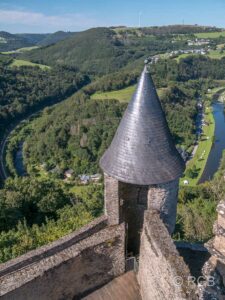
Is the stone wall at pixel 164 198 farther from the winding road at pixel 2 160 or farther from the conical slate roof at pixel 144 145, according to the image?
the winding road at pixel 2 160

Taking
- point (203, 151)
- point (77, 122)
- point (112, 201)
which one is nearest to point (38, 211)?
point (112, 201)

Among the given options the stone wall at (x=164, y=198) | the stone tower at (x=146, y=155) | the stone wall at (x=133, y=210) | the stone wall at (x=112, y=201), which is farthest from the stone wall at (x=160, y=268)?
the stone wall at (x=133, y=210)

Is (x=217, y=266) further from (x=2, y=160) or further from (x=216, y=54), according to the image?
(x=216, y=54)

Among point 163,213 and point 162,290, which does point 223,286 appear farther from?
point 163,213

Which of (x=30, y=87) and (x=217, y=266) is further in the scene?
(x=30, y=87)

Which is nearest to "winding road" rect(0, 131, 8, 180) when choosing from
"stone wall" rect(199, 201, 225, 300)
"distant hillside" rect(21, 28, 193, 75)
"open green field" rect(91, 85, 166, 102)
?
"open green field" rect(91, 85, 166, 102)

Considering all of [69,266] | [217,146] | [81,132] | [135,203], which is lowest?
[217,146]
